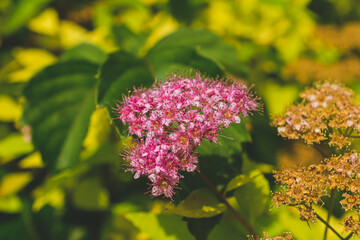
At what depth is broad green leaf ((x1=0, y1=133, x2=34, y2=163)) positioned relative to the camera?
1257 mm

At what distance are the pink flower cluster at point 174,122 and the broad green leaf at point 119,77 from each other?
0.39ft

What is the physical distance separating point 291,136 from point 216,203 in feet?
0.64

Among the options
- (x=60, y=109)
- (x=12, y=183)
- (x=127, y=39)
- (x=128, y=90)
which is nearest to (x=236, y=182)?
(x=128, y=90)

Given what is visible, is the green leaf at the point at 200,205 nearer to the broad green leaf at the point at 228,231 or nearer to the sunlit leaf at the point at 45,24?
the broad green leaf at the point at 228,231

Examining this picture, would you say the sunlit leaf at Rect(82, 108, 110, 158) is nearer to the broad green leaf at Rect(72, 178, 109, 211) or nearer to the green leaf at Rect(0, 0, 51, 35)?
the broad green leaf at Rect(72, 178, 109, 211)

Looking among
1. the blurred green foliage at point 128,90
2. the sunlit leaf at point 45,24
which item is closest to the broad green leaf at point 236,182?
the blurred green foliage at point 128,90

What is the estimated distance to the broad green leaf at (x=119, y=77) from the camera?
0.76 meters

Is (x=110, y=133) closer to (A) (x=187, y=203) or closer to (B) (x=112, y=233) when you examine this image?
(B) (x=112, y=233)

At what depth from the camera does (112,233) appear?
3.93 feet

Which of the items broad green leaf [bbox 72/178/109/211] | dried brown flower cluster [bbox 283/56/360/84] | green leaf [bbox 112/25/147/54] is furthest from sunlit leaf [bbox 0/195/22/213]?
dried brown flower cluster [bbox 283/56/360/84]

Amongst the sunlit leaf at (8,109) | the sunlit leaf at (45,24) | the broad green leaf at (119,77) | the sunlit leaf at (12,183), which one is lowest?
Answer: the sunlit leaf at (12,183)

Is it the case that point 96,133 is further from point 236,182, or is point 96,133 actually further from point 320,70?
point 320,70

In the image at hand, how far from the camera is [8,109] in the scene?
1421 mm

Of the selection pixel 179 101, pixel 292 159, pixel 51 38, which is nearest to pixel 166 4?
pixel 51 38
